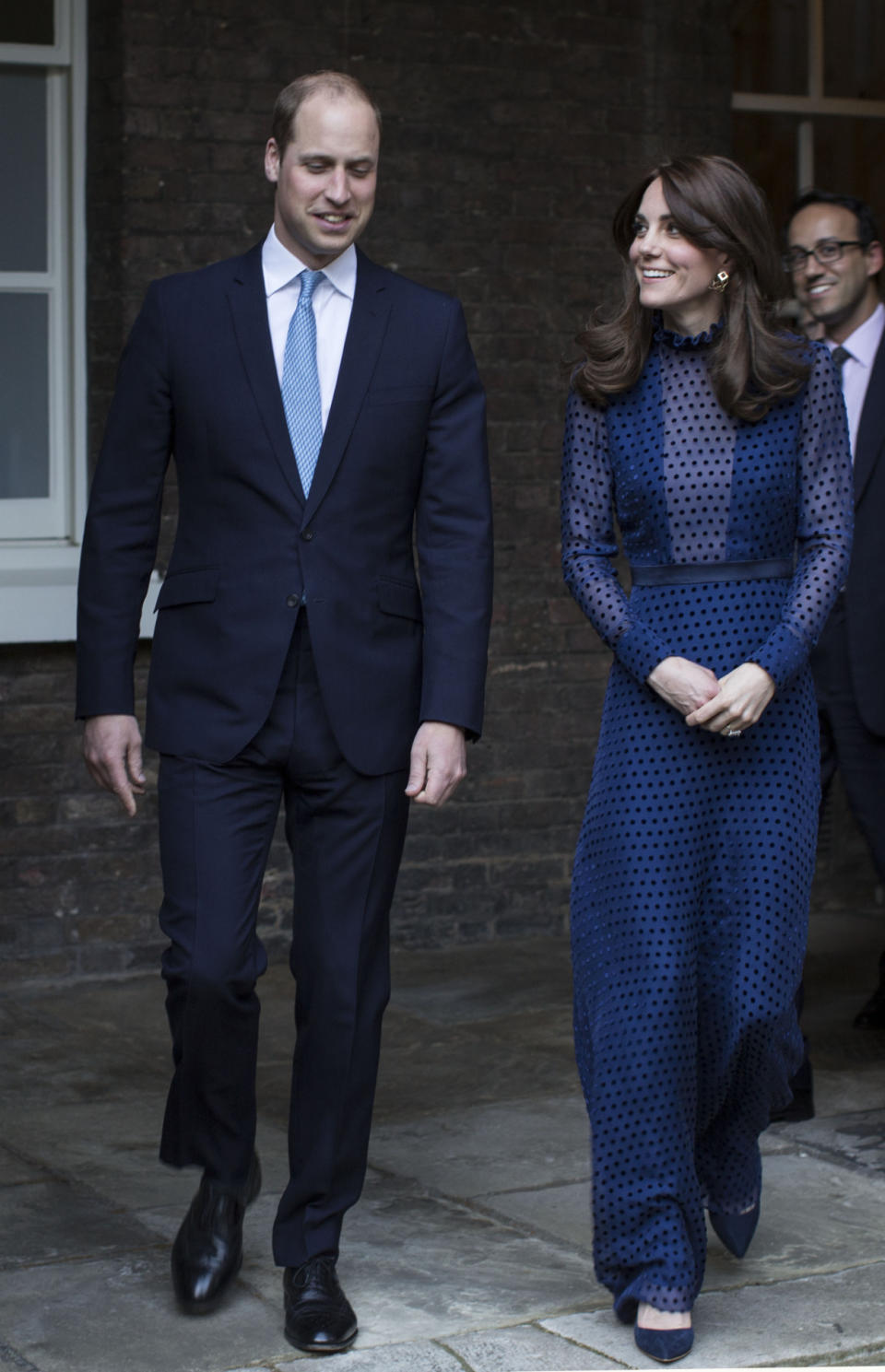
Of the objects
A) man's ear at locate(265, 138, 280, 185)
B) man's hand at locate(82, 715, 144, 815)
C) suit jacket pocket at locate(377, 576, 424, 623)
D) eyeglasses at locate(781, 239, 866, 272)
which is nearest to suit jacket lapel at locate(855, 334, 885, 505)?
eyeglasses at locate(781, 239, 866, 272)

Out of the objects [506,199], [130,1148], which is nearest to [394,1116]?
[130,1148]

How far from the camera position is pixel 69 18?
635 cm

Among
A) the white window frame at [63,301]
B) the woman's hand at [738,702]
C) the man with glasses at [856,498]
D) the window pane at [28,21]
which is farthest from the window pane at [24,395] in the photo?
the woman's hand at [738,702]

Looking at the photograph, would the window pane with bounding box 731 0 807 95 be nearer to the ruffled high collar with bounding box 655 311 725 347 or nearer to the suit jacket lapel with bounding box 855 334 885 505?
the suit jacket lapel with bounding box 855 334 885 505

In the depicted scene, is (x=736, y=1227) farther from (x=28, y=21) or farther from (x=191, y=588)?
(x=28, y=21)

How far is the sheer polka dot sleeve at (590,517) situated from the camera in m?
3.81

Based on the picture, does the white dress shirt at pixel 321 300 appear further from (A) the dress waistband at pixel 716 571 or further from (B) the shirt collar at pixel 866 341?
(B) the shirt collar at pixel 866 341

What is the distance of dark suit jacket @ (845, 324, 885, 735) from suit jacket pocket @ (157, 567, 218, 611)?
2014 millimetres

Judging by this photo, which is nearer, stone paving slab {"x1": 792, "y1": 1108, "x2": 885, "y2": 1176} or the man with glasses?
stone paving slab {"x1": 792, "y1": 1108, "x2": 885, "y2": 1176}

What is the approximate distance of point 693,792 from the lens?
12.3ft

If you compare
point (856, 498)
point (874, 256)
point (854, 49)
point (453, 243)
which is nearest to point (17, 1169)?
point (856, 498)

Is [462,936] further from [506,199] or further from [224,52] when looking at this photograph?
[224,52]

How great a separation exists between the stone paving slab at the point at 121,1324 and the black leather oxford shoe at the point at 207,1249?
4 centimetres

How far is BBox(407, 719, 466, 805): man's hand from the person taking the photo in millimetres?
3652
